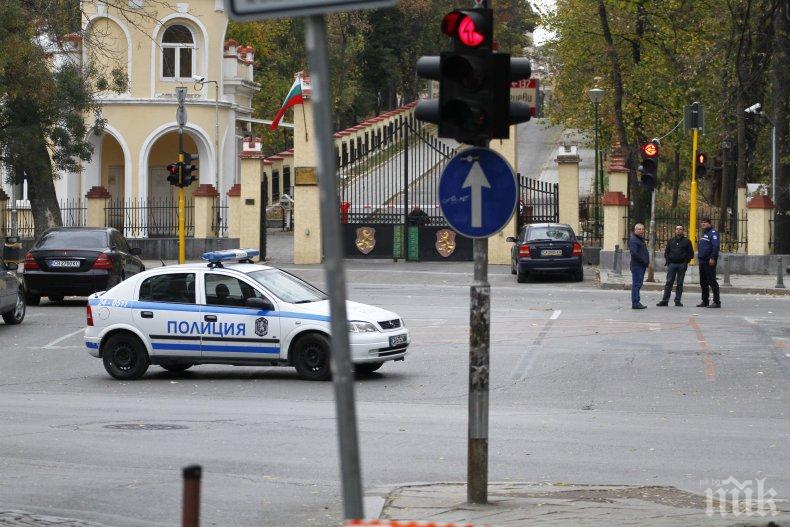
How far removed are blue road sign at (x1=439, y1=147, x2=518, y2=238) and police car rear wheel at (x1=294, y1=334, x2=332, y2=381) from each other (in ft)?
25.4

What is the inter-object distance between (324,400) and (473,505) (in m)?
6.28

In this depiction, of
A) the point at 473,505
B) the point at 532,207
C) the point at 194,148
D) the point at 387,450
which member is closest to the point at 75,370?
the point at 387,450

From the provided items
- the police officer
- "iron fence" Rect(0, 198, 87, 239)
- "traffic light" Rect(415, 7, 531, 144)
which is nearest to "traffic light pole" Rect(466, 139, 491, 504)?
"traffic light" Rect(415, 7, 531, 144)

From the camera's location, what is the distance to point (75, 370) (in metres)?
18.2

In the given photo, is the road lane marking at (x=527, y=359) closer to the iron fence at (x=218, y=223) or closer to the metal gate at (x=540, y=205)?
the metal gate at (x=540, y=205)

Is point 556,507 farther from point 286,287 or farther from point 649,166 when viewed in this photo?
point 649,166

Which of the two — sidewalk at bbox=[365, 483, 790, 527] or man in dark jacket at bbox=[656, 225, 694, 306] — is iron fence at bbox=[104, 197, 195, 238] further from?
sidewalk at bbox=[365, 483, 790, 527]

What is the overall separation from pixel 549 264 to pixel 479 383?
2565 centimetres

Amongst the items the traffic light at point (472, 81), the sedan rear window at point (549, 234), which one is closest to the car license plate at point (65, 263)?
the sedan rear window at point (549, 234)

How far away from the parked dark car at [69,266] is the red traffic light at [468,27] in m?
19.8

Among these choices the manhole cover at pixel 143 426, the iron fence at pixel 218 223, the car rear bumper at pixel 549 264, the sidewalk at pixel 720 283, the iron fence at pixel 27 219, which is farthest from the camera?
the iron fence at pixel 27 219

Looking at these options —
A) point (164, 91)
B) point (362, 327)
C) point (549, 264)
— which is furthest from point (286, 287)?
point (164, 91)

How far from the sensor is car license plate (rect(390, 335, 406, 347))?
16391 millimetres

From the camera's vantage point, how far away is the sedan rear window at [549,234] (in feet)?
113
